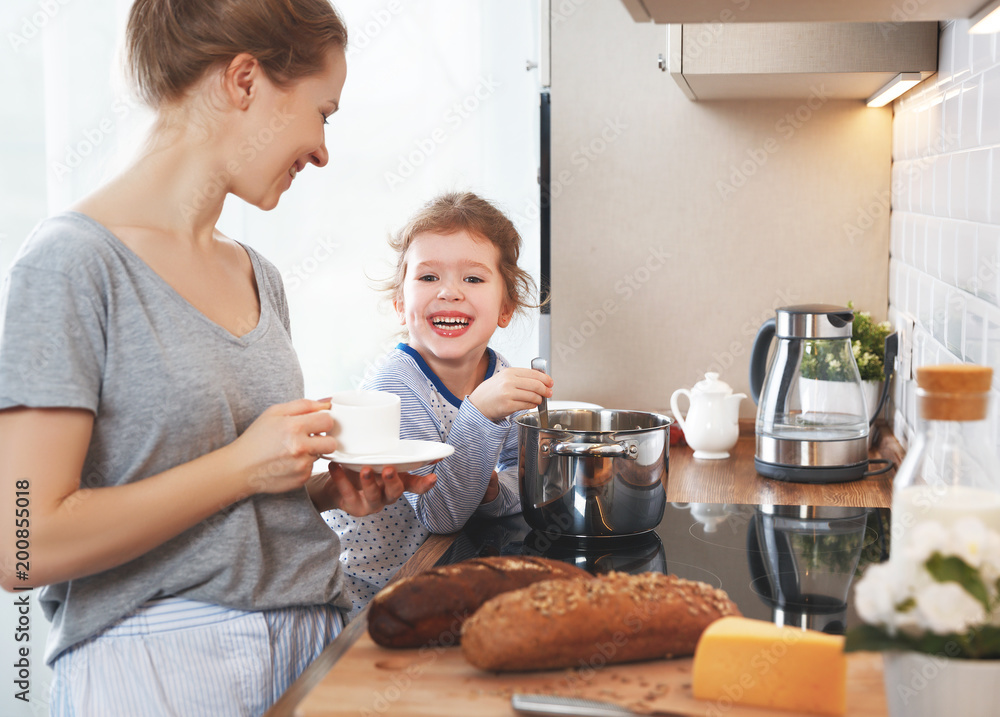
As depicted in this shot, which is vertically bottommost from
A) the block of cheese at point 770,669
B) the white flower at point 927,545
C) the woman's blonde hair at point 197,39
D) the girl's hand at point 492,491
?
the girl's hand at point 492,491

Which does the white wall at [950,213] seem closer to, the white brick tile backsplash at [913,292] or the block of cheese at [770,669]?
the white brick tile backsplash at [913,292]

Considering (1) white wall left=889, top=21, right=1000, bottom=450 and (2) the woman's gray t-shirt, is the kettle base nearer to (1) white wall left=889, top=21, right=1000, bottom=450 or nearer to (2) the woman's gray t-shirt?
(1) white wall left=889, top=21, right=1000, bottom=450

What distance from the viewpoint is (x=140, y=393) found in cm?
83

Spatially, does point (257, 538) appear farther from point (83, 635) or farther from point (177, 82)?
point (177, 82)

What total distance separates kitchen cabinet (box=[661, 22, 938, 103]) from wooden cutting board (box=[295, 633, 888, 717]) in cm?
107

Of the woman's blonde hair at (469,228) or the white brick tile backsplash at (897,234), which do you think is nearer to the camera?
the woman's blonde hair at (469,228)

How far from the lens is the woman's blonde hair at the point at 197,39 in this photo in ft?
2.97

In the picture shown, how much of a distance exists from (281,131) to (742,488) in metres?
0.95

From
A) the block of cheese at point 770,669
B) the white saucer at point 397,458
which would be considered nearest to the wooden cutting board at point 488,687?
the block of cheese at point 770,669

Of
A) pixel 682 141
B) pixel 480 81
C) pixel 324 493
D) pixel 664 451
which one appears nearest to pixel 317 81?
pixel 324 493

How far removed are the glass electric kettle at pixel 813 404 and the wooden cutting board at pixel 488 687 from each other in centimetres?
82

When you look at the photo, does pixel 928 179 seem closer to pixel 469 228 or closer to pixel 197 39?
pixel 469 228

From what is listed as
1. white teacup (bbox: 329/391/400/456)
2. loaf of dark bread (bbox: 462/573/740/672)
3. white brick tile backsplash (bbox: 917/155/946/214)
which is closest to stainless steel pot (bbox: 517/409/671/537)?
white teacup (bbox: 329/391/400/456)

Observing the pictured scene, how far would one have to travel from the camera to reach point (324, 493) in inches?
43.1
